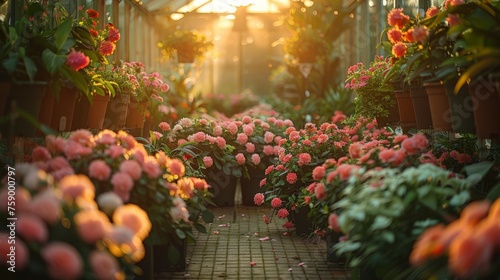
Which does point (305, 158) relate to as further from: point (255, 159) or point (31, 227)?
point (31, 227)

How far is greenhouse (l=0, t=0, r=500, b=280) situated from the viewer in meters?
2.17

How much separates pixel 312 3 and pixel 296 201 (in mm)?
5632

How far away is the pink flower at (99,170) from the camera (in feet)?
9.40

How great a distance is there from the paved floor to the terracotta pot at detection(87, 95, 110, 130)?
1.07 m

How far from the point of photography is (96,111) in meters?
4.53

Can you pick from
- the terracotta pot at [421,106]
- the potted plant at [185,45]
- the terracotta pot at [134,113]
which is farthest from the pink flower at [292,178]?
the potted plant at [185,45]

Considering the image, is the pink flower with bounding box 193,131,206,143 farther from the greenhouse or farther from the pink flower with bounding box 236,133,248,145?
the pink flower with bounding box 236,133,248,145

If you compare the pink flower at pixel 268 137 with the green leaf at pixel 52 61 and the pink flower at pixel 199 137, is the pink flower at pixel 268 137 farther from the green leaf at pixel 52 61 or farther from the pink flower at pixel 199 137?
the green leaf at pixel 52 61

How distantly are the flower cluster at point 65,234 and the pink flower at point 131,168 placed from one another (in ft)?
1.80

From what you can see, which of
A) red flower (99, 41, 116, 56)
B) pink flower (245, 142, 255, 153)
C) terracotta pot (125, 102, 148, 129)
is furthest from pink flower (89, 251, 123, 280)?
pink flower (245, 142, 255, 153)

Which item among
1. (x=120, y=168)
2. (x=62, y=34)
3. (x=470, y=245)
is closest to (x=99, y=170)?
(x=120, y=168)

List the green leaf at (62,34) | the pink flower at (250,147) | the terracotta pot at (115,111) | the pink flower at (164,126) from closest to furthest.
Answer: the green leaf at (62,34) < the terracotta pot at (115,111) < the pink flower at (164,126) < the pink flower at (250,147)

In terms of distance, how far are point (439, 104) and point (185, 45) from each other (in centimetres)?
735

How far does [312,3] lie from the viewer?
400 inches
